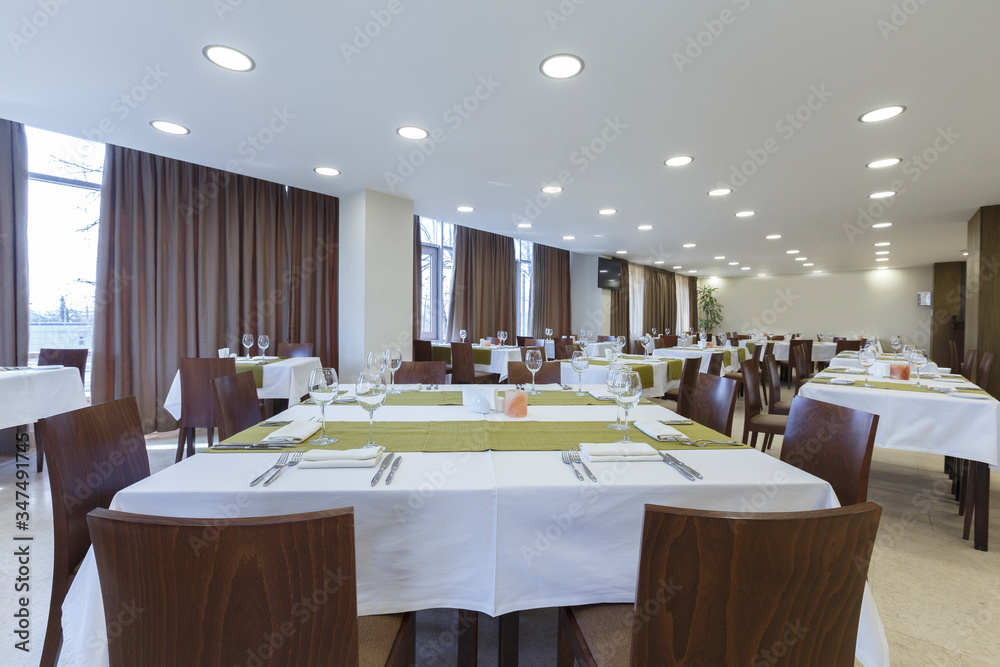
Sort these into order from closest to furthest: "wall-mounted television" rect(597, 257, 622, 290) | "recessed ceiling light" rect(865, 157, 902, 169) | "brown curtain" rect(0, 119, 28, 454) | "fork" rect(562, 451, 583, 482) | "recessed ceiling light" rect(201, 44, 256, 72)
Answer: "fork" rect(562, 451, 583, 482)
"recessed ceiling light" rect(201, 44, 256, 72)
"brown curtain" rect(0, 119, 28, 454)
"recessed ceiling light" rect(865, 157, 902, 169)
"wall-mounted television" rect(597, 257, 622, 290)

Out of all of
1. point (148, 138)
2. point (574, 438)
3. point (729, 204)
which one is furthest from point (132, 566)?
point (729, 204)

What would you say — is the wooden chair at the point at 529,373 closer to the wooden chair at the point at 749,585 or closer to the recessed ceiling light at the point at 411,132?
the recessed ceiling light at the point at 411,132

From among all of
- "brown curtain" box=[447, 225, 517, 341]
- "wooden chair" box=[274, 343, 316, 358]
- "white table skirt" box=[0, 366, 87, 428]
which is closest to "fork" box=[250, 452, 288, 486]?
"white table skirt" box=[0, 366, 87, 428]

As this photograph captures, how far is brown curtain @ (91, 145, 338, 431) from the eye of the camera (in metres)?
4.27

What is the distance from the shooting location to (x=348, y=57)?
2434 millimetres

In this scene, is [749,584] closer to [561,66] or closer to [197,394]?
[561,66]

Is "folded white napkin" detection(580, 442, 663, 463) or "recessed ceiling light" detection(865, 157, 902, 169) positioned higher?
"recessed ceiling light" detection(865, 157, 902, 169)

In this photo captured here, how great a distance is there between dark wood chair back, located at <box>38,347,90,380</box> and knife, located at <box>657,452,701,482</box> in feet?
13.8

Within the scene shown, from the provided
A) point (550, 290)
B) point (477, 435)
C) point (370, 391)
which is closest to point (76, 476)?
point (370, 391)

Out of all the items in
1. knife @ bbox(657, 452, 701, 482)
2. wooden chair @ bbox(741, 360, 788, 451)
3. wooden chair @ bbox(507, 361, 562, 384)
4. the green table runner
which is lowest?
wooden chair @ bbox(741, 360, 788, 451)

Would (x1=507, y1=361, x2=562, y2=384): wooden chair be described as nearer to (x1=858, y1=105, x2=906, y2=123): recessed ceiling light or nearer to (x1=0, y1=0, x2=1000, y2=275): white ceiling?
(x1=0, y1=0, x2=1000, y2=275): white ceiling

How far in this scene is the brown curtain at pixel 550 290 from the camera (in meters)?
9.55

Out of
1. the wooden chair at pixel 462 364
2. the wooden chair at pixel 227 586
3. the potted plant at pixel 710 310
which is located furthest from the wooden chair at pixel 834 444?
the potted plant at pixel 710 310

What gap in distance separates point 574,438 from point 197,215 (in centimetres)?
499
